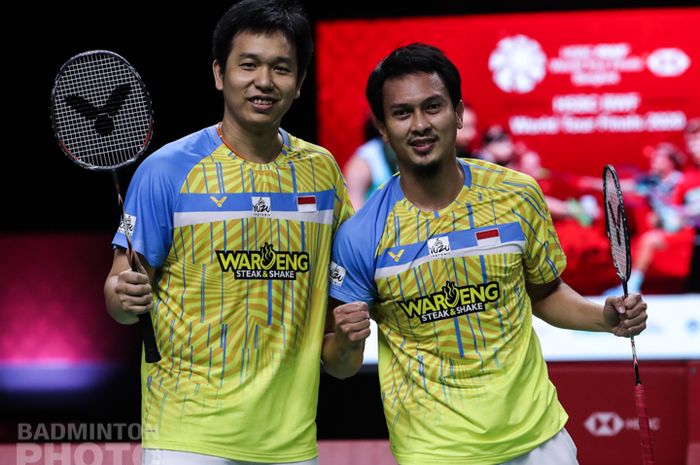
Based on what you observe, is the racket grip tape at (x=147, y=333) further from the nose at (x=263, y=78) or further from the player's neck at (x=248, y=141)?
the nose at (x=263, y=78)

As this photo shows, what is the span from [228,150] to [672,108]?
3.56m

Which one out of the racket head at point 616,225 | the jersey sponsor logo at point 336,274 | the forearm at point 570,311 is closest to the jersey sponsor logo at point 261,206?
the jersey sponsor logo at point 336,274

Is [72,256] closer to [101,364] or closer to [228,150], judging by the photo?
[101,364]

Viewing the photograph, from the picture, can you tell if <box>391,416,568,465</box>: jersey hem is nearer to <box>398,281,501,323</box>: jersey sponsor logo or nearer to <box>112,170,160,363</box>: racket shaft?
<box>398,281,501,323</box>: jersey sponsor logo

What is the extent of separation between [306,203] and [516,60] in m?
3.24

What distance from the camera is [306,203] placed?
3.06 metres

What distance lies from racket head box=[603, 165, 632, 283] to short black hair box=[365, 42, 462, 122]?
0.46 m

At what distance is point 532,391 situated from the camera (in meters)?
2.92

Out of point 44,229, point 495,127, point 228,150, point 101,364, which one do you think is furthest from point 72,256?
point 228,150

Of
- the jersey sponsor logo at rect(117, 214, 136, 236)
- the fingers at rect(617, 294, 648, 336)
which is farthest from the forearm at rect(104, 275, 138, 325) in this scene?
the fingers at rect(617, 294, 648, 336)

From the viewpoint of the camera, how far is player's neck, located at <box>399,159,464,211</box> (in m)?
3.01

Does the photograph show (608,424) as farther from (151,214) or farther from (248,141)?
(151,214)

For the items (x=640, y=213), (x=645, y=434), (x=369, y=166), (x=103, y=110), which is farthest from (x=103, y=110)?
(x=640, y=213)

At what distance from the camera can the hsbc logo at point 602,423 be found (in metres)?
5.77
